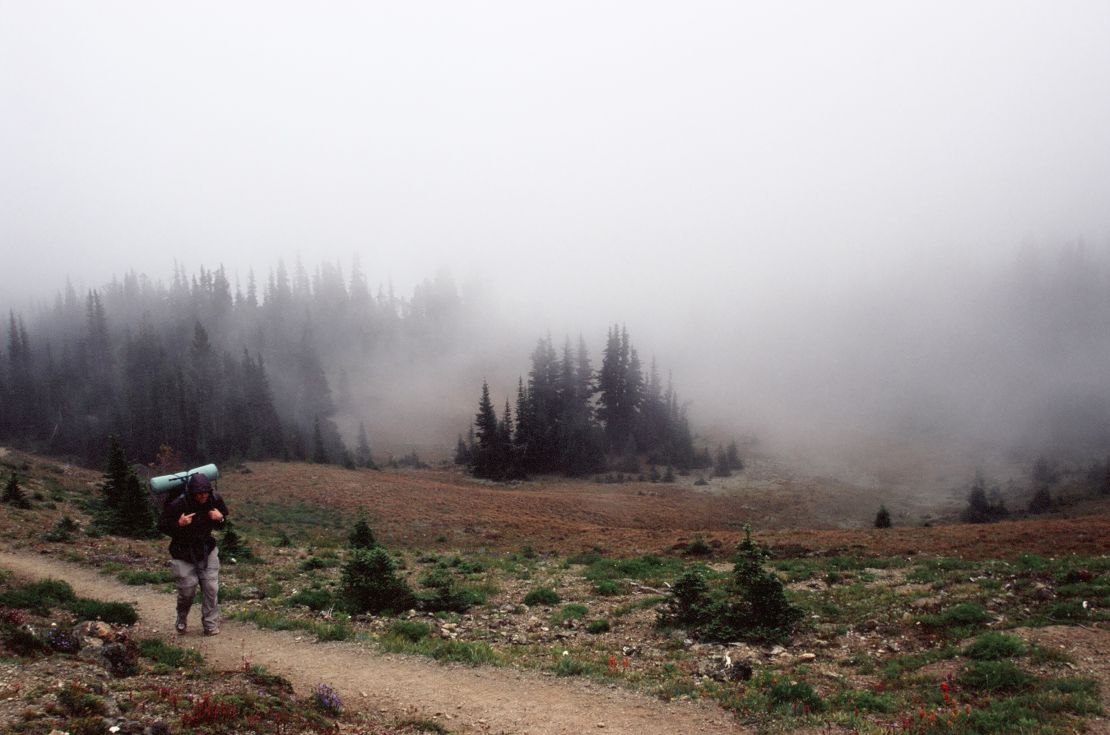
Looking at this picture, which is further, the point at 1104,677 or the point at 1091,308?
the point at 1091,308

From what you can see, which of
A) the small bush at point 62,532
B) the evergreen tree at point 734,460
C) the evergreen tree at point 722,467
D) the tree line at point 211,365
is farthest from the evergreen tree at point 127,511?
the evergreen tree at point 734,460

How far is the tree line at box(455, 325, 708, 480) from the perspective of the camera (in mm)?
76688

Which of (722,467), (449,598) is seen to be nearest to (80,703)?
(449,598)

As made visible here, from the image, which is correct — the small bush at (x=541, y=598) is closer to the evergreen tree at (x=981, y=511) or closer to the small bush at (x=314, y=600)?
the small bush at (x=314, y=600)

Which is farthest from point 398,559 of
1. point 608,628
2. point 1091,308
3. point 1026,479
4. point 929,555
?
point 1091,308

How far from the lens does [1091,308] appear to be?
362ft

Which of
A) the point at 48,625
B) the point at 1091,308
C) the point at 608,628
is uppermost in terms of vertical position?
the point at 1091,308

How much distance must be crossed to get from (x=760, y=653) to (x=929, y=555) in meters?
14.4

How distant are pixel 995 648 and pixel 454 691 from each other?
936 cm

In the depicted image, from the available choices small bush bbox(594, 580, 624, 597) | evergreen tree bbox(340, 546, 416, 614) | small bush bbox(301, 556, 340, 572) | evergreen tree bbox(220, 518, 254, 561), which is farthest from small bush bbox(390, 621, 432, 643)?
evergreen tree bbox(220, 518, 254, 561)

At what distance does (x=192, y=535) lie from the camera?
981 centimetres

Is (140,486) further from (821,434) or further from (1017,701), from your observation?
(821,434)

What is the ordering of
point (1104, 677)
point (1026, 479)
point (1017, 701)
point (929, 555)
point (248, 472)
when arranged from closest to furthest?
point (1017, 701) < point (1104, 677) < point (929, 555) < point (248, 472) < point (1026, 479)

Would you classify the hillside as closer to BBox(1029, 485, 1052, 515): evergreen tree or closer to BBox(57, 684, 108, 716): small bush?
BBox(57, 684, 108, 716): small bush
